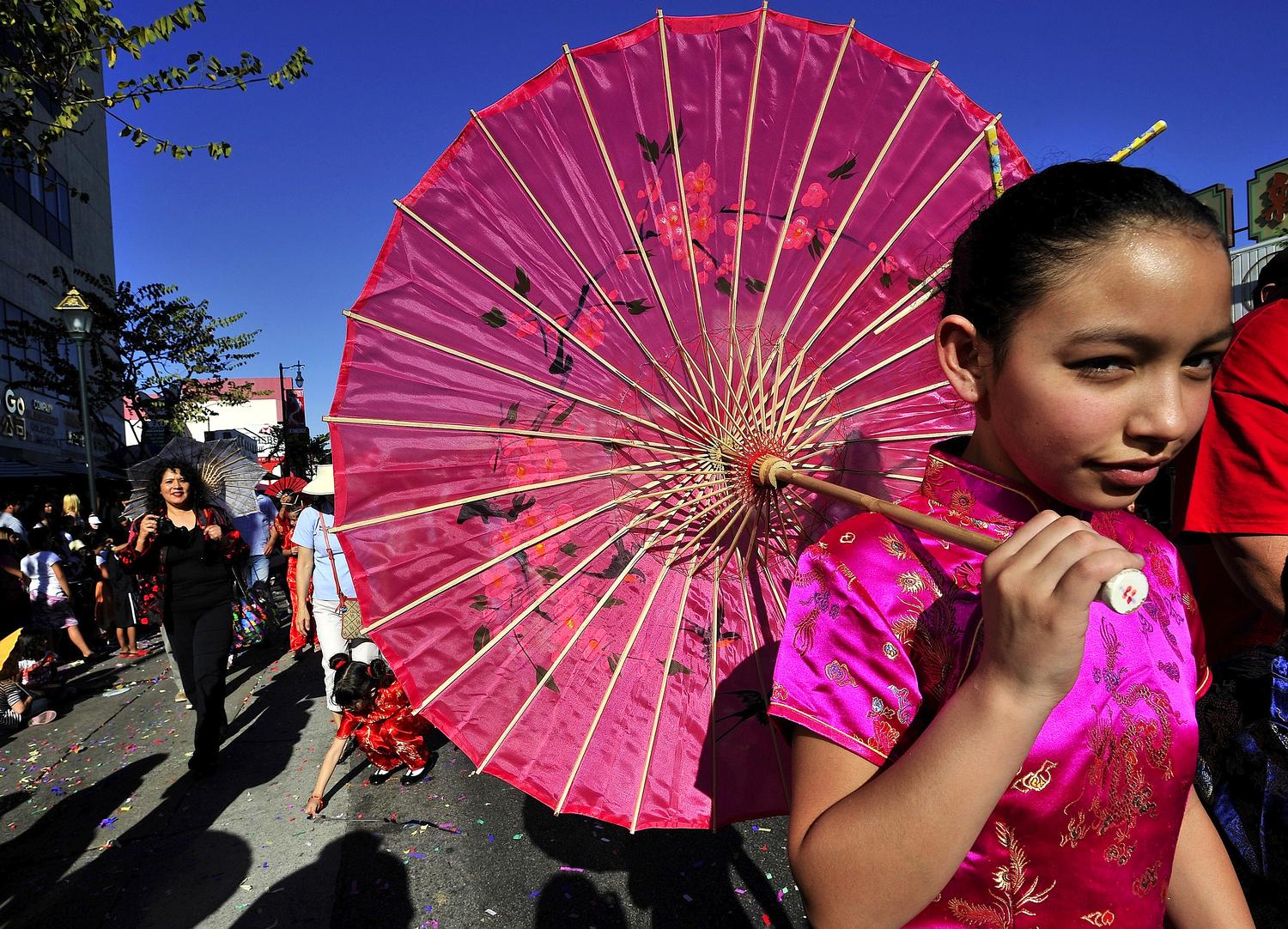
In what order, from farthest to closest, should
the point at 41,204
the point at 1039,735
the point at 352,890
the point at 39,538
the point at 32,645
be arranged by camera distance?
the point at 41,204 → the point at 39,538 → the point at 32,645 → the point at 352,890 → the point at 1039,735

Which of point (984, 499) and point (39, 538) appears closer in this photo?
point (984, 499)

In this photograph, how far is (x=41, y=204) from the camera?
2141 centimetres

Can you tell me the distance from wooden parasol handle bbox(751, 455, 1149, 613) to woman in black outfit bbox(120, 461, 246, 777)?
5177 mm

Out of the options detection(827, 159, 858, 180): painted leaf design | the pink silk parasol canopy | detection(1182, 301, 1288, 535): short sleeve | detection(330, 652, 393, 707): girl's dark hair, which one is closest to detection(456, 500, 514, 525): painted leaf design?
the pink silk parasol canopy

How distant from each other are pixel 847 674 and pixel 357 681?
15.7ft

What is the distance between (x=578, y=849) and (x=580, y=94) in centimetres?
375

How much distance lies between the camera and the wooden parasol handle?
0.81 metres

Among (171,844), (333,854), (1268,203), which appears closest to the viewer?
(333,854)

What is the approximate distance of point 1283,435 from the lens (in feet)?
5.17

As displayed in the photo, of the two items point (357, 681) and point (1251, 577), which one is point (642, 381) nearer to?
point (1251, 577)

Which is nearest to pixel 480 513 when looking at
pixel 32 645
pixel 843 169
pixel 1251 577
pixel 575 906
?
pixel 843 169

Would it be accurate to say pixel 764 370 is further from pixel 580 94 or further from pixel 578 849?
pixel 578 849

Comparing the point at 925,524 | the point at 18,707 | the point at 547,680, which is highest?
the point at 925,524

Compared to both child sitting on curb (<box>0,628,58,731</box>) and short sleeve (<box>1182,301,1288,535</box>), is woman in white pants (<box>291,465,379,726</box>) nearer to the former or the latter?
child sitting on curb (<box>0,628,58,731</box>)
